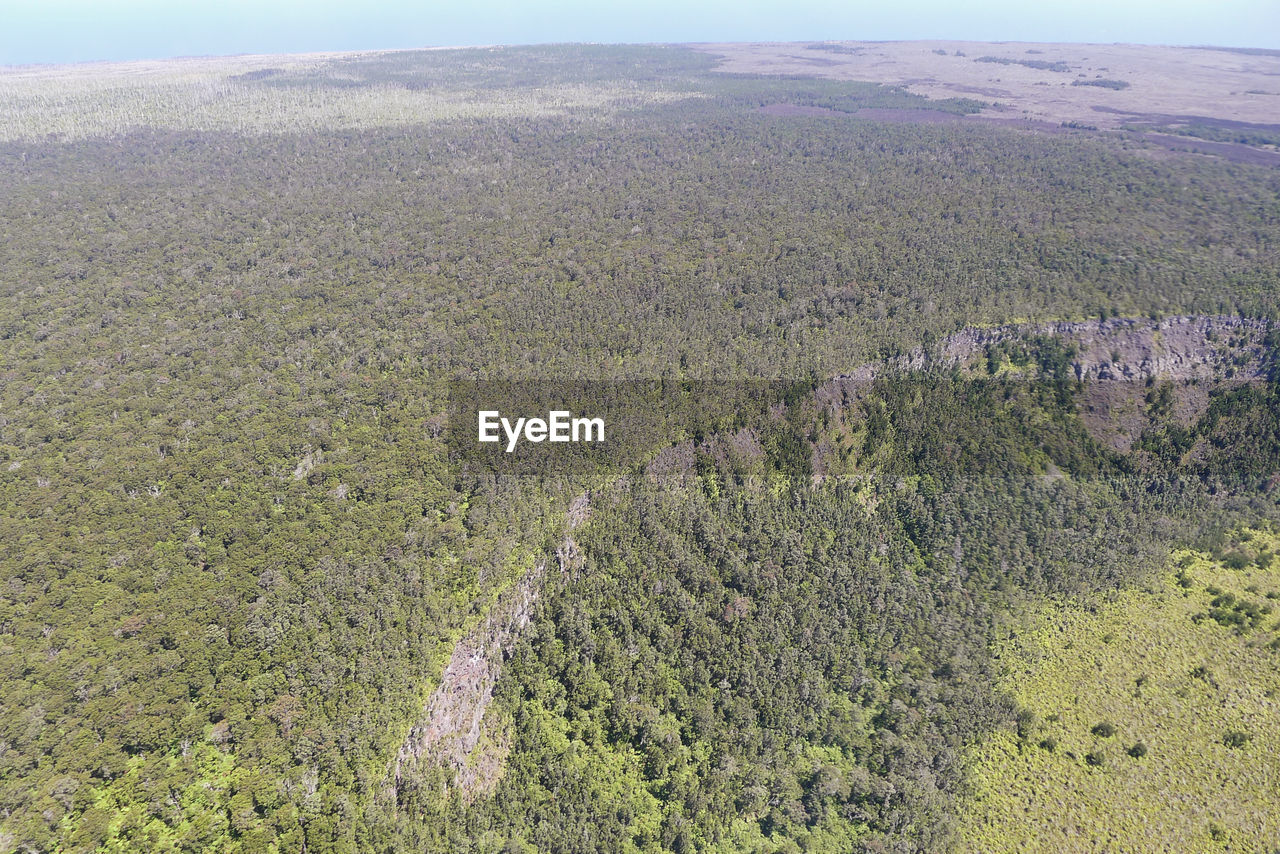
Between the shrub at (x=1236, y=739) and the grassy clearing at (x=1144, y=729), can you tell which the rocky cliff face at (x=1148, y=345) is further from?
the shrub at (x=1236, y=739)

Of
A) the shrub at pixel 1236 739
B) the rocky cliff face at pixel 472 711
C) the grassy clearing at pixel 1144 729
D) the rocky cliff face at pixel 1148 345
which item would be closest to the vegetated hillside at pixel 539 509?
the rocky cliff face at pixel 472 711

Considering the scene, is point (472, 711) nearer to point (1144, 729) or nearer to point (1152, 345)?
point (1144, 729)

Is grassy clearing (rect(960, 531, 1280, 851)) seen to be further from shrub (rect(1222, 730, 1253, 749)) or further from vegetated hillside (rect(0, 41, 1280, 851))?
vegetated hillside (rect(0, 41, 1280, 851))

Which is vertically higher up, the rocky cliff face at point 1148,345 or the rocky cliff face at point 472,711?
the rocky cliff face at point 1148,345

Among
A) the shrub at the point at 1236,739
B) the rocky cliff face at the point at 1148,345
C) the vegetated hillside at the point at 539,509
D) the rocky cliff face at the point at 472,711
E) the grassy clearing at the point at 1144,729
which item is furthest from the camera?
the rocky cliff face at the point at 1148,345

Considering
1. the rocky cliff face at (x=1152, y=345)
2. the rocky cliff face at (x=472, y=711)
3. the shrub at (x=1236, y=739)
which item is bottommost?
the shrub at (x=1236, y=739)

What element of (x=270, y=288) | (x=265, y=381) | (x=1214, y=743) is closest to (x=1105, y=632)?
(x=1214, y=743)
